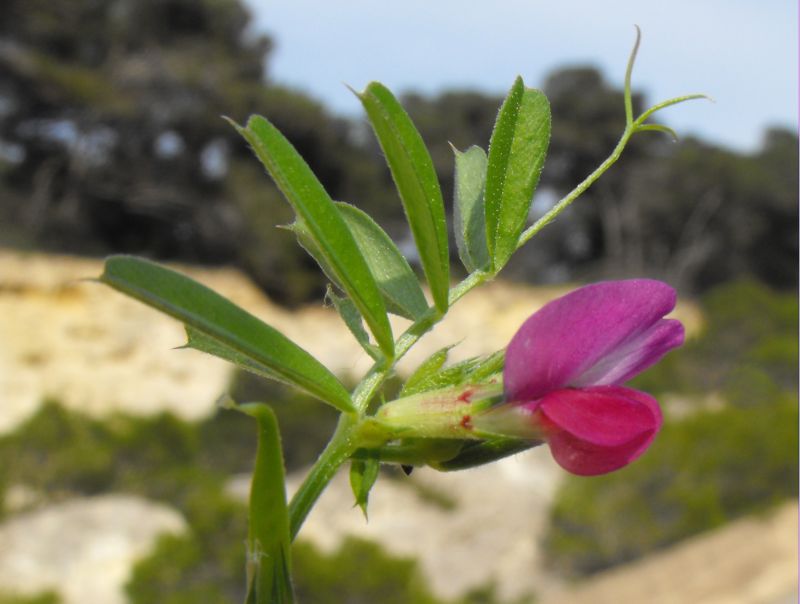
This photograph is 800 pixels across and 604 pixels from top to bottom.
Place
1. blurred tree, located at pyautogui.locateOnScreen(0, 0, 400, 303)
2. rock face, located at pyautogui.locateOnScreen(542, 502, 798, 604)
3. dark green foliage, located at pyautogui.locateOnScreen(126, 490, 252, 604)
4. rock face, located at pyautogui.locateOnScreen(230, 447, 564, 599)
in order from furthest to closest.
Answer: blurred tree, located at pyautogui.locateOnScreen(0, 0, 400, 303) → rock face, located at pyautogui.locateOnScreen(230, 447, 564, 599) → rock face, located at pyautogui.locateOnScreen(542, 502, 798, 604) → dark green foliage, located at pyautogui.locateOnScreen(126, 490, 252, 604)

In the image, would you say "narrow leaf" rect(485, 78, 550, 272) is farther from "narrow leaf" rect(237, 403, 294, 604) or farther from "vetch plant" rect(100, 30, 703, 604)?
"narrow leaf" rect(237, 403, 294, 604)

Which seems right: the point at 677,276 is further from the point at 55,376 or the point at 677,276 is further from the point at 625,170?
the point at 55,376

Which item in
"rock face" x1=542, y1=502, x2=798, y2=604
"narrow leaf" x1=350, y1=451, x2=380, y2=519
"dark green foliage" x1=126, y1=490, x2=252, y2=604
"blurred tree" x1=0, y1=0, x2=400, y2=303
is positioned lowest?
"narrow leaf" x1=350, y1=451, x2=380, y2=519

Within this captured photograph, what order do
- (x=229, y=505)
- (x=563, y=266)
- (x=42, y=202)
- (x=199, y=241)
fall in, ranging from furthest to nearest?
1. (x=563, y=266)
2. (x=199, y=241)
3. (x=42, y=202)
4. (x=229, y=505)

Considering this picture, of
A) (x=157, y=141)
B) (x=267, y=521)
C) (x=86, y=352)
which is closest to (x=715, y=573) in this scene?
(x=86, y=352)

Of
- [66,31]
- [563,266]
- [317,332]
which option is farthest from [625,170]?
[66,31]

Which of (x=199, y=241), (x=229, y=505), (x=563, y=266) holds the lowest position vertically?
(x=229, y=505)

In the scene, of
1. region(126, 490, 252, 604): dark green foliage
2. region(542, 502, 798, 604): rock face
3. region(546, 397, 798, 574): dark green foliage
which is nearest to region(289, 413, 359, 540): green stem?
region(126, 490, 252, 604): dark green foliage
